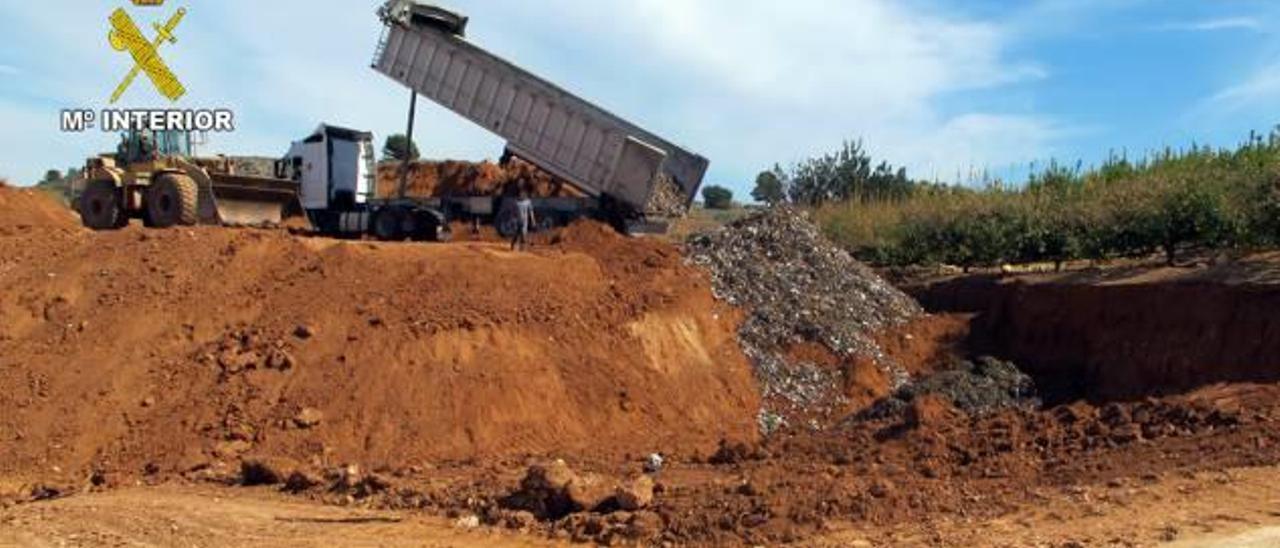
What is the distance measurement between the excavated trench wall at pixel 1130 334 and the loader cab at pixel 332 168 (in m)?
12.5

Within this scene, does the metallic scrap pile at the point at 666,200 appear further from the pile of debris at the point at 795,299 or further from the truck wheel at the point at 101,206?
the truck wheel at the point at 101,206

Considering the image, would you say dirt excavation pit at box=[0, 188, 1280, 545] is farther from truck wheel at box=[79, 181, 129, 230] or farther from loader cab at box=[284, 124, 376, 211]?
loader cab at box=[284, 124, 376, 211]

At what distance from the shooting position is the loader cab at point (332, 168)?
26081mm

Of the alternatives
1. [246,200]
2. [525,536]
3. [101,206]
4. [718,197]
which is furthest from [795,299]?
[718,197]

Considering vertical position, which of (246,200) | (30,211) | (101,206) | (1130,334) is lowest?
(1130,334)

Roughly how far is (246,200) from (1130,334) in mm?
15830

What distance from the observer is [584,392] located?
15.9m

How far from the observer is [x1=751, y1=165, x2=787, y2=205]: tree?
40344mm

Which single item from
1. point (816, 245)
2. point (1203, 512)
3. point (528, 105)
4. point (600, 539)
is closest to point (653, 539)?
point (600, 539)

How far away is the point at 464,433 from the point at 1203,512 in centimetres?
810

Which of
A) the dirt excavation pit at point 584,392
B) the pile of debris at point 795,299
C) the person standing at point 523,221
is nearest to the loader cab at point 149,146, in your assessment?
the dirt excavation pit at point 584,392

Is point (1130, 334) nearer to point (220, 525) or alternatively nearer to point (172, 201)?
point (220, 525)

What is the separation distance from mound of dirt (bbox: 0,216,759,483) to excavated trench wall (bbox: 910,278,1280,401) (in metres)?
4.77

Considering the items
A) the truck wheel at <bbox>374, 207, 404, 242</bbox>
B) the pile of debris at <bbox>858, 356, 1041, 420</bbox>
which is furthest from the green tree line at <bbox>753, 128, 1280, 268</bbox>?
the truck wheel at <bbox>374, 207, 404, 242</bbox>
